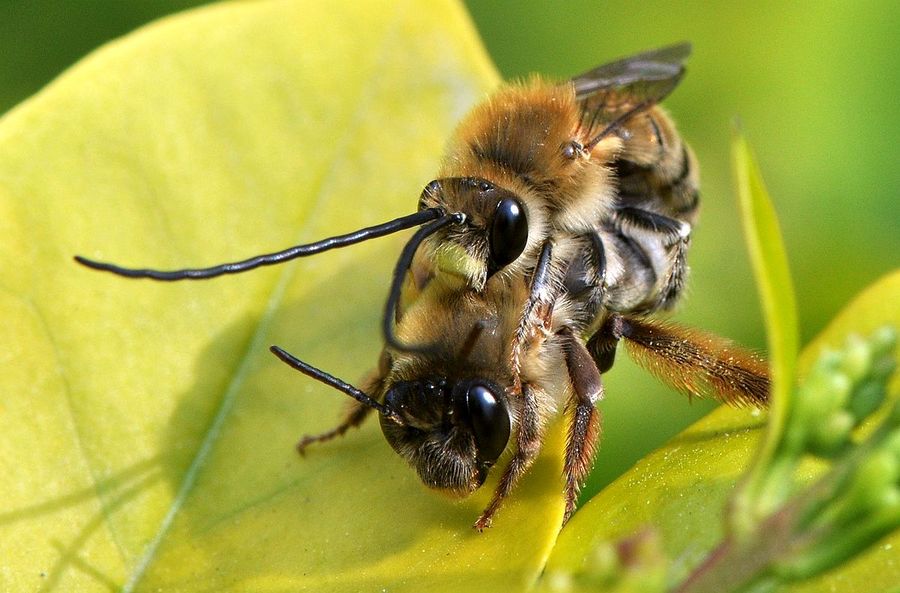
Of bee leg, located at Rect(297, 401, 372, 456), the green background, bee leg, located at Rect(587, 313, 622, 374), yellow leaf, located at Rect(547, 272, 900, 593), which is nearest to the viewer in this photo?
yellow leaf, located at Rect(547, 272, 900, 593)

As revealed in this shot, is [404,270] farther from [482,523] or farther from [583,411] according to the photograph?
[583,411]

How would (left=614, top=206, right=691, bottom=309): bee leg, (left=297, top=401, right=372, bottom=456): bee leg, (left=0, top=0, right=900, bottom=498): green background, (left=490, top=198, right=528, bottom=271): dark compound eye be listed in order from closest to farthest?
(left=490, top=198, right=528, bottom=271): dark compound eye, (left=297, top=401, right=372, bottom=456): bee leg, (left=614, top=206, right=691, bottom=309): bee leg, (left=0, top=0, right=900, bottom=498): green background

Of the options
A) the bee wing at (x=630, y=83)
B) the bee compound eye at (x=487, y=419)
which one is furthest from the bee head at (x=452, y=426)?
the bee wing at (x=630, y=83)

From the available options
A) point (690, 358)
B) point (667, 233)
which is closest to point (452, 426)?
point (690, 358)

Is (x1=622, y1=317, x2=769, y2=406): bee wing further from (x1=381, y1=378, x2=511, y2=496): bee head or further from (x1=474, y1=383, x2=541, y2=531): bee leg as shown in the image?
(x1=381, y1=378, x2=511, y2=496): bee head

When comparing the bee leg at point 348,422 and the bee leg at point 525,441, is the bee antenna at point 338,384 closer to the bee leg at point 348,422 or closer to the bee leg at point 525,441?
the bee leg at point 348,422

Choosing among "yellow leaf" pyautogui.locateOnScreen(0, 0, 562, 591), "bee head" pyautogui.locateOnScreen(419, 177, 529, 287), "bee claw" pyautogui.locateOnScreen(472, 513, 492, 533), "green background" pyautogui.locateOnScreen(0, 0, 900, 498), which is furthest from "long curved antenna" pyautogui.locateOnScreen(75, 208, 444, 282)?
"green background" pyautogui.locateOnScreen(0, 0, 900, 498)
